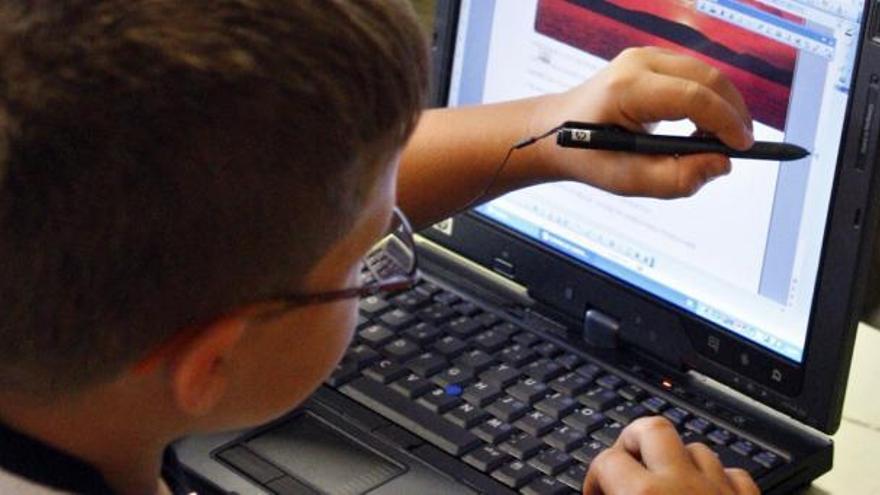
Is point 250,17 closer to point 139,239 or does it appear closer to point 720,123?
point 139,239

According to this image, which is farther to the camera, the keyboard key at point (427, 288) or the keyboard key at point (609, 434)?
the keyboard key at point (427, 288)

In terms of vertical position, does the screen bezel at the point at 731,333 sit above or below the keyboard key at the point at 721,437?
above

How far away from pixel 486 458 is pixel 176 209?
413mm

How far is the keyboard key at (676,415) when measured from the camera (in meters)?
1.08

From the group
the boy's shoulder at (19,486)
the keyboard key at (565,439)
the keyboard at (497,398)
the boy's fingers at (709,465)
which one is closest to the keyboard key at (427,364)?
the keyboard at (497,398)

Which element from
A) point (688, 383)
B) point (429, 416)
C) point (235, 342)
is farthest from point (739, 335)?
point (235, 342)

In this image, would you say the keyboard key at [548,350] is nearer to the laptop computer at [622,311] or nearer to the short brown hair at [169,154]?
the laptop computer at [622,311]

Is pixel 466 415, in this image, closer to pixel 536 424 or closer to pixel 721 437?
pixel 536 424

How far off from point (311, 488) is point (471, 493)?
0.32 feet

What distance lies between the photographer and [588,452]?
1035 mm

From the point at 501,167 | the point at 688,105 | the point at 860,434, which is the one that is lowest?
the point at 860,434

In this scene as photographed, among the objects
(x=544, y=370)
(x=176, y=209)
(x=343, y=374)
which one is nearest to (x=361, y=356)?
(x=343, y=374)

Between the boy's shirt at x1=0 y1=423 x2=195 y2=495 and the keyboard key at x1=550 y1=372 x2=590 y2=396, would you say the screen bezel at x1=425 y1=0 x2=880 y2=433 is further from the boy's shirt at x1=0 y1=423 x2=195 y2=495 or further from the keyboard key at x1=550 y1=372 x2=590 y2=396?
the boy's shirt at x1=0 y1=423 x2=195 y2=495

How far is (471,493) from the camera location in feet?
3.29
